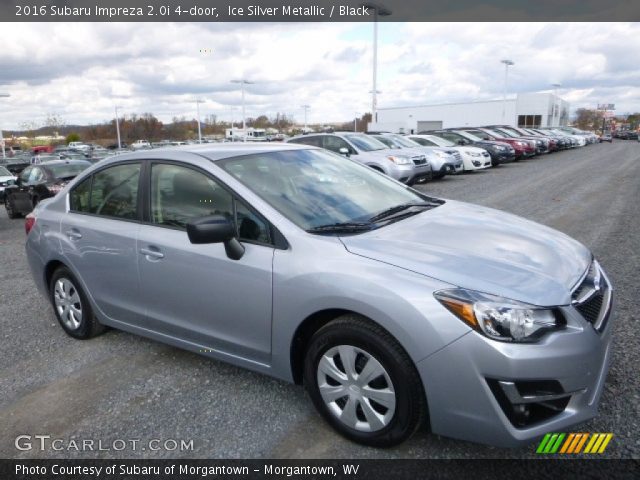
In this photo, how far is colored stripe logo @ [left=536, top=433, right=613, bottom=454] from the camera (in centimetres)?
255

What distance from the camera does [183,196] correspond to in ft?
11.5

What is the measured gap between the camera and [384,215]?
3.42m

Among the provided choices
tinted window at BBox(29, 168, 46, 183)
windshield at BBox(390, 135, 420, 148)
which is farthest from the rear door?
windshield at BBox(390, 135, 420, 148)

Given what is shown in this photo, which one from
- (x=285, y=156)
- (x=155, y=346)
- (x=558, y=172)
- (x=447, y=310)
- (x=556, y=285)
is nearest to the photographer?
(x=447, y=310)

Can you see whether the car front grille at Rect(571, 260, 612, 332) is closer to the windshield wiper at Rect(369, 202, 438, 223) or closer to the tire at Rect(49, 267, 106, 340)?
the windshield wiper at Rect(369, 202, 438, 223)

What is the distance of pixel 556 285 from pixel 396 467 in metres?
1.22

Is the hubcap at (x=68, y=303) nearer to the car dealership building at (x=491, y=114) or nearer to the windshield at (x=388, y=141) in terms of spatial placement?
the windshield at (x=388, y=141)

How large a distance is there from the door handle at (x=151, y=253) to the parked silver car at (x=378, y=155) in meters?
10.3

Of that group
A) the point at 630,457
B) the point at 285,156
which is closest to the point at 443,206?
the point at 285,156

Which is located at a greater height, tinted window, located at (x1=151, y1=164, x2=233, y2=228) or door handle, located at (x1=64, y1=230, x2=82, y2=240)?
tinted window, located at (x1=151, y1=164, x2=233, y2=228)

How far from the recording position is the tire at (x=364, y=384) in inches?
97.3

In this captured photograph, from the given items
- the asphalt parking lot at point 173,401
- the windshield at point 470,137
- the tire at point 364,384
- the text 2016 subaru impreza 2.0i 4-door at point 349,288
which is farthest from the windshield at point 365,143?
the tire at point 364,384

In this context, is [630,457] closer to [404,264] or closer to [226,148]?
[404,264]

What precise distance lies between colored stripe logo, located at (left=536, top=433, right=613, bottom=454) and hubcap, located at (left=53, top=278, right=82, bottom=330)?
358cm
